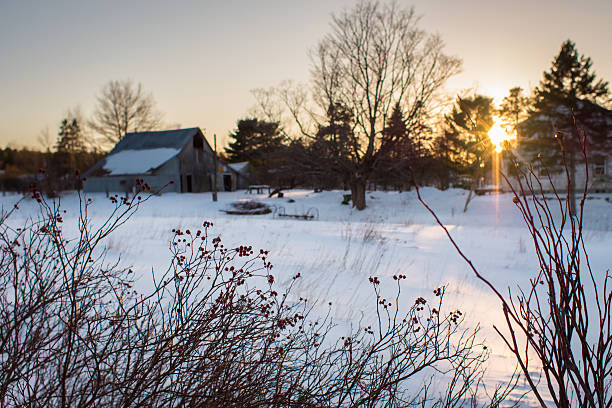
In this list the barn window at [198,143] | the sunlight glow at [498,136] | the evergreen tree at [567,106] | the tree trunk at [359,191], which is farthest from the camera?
the barn window at [198,143]

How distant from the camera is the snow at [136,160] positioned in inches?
1144

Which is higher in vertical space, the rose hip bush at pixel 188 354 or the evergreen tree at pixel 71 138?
the evergreen tree at pixel 71 138

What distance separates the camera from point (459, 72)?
19391 mm

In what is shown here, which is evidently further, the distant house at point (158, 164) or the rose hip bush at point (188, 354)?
the distant house at point (158, 164)

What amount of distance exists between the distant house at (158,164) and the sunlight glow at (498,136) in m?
27.7

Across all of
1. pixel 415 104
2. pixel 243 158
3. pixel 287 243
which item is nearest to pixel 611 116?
pixel 415 104

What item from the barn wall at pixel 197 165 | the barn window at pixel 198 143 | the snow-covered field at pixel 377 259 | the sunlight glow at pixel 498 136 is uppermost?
the barn window at pixel 198 143

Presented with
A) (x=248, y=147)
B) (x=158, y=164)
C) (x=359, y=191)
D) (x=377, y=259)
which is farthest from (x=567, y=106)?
(x=248, y=147)

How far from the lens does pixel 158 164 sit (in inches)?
1139

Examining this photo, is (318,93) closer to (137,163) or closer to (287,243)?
(287,243)

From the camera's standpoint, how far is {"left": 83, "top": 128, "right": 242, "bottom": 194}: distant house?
29141mm

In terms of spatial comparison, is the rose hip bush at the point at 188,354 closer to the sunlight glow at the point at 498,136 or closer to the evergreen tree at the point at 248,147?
the sunlight glow at the point at 498,136

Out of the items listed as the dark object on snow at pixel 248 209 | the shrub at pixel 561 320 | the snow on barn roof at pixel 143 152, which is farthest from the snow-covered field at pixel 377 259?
the snow on barn roof at pixel 143 152

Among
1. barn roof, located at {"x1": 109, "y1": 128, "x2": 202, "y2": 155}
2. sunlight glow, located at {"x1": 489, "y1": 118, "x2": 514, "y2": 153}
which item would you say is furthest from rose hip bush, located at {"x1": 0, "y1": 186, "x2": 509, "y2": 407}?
barn roof, located at {"x1": 109, "y1": 128, "x2": 202, "y2": 155}
